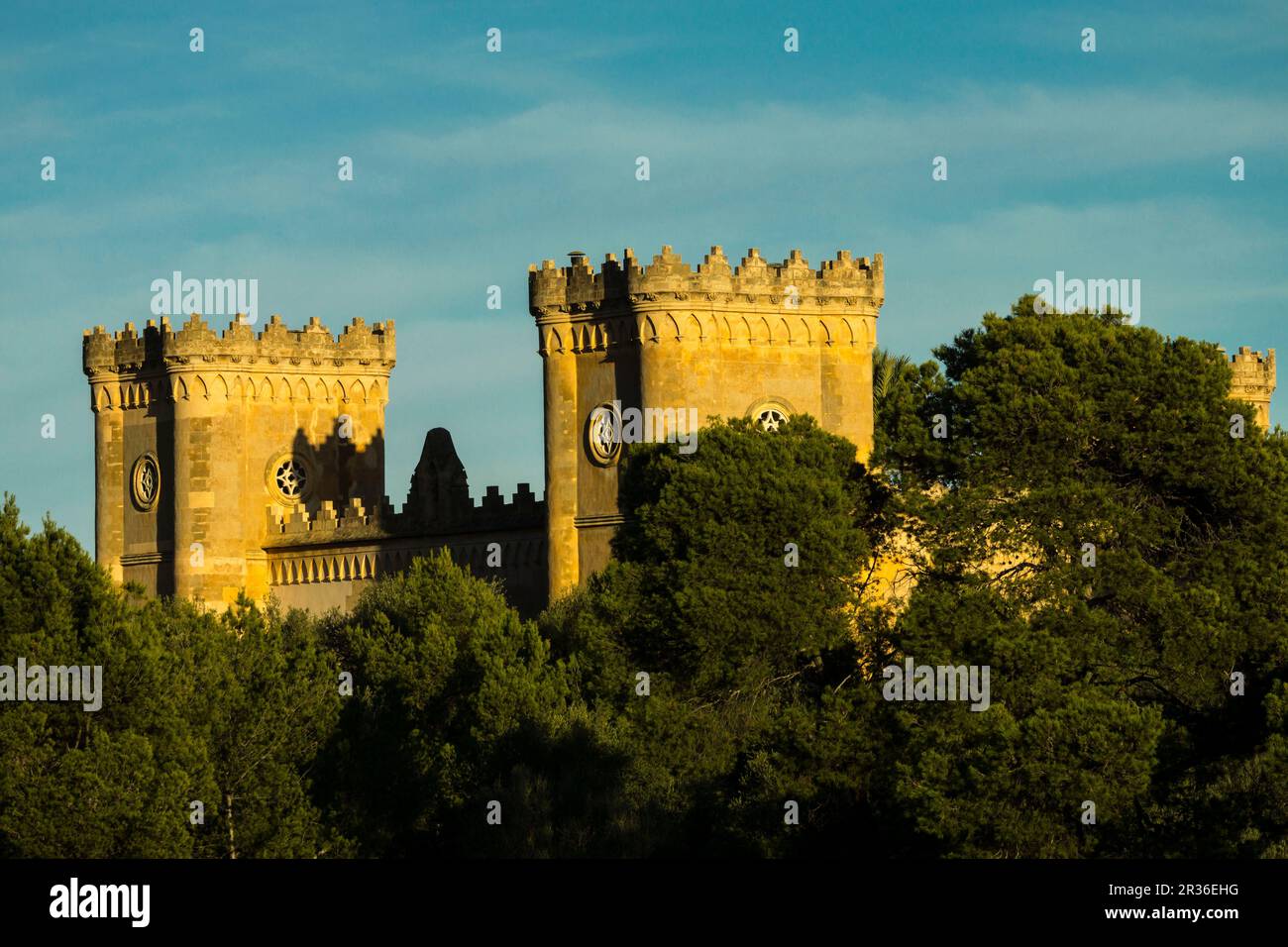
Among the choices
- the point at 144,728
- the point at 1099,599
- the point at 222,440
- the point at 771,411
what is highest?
the point at 222,440

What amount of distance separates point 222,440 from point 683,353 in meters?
16.0

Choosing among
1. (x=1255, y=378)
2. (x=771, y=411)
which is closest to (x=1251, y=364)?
(x=1255, y=378)

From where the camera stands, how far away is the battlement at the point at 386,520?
206 ft

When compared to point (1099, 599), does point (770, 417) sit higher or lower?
higher

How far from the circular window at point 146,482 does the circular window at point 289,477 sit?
2.80 meters

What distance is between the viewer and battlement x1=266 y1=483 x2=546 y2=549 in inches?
2467

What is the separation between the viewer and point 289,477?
70312mm

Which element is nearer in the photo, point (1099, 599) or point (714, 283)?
point (1099, 599)

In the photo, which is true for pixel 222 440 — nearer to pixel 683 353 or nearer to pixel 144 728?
pixel 683 353

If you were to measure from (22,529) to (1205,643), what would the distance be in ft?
65.3

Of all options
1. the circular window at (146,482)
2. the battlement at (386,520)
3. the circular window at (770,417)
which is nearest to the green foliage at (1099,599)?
the circular window at (770,417)

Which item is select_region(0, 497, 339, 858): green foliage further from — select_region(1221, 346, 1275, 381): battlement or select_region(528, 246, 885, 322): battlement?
select_region(1221, 346, 1275, 381): battlement

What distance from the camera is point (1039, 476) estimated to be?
152 ft

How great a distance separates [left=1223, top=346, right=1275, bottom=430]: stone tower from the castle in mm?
75
